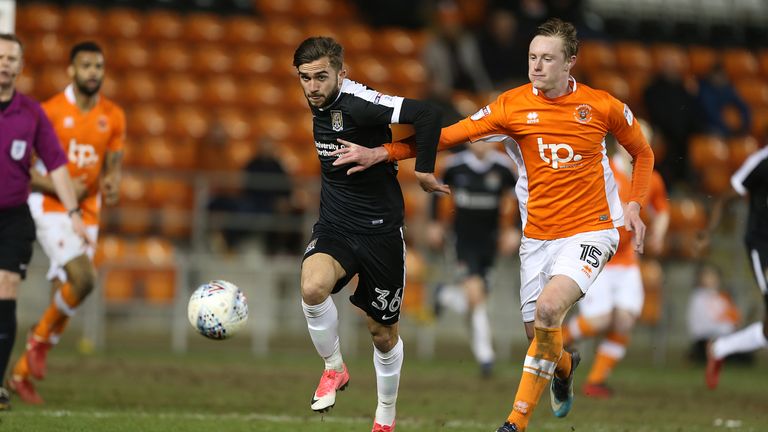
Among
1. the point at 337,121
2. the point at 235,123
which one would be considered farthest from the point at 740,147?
the point at 337,121

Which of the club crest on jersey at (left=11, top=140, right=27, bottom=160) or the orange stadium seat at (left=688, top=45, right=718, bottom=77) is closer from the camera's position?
the club crest on jersey at (left=11, top=140, right=27, bottom=160)

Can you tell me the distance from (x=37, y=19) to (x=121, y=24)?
4.26 feet

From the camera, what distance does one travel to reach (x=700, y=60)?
22484 millimetres

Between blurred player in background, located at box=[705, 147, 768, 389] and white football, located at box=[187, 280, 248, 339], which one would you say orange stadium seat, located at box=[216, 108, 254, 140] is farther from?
white football, located at box=[187, 280, 248, 339]

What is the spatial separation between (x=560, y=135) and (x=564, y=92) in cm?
30

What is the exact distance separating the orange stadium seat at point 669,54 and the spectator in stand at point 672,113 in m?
2.14

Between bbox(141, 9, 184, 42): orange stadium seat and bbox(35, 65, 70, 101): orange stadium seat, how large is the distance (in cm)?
185

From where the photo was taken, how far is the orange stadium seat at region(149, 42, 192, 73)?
1895 cm

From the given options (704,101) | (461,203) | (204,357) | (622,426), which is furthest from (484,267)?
(704,101)

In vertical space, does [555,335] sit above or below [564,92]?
below

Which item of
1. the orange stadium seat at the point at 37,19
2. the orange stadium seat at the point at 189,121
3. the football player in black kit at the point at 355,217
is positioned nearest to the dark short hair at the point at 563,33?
the football player in black kit at the point at 355,217

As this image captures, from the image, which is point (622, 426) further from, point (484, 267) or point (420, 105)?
point (484, 267)

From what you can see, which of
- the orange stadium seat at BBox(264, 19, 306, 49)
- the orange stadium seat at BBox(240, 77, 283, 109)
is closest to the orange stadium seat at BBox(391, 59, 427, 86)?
the orange stadium seat at BBox(264, 19, 306, 49)

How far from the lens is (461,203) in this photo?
45.3 feet
